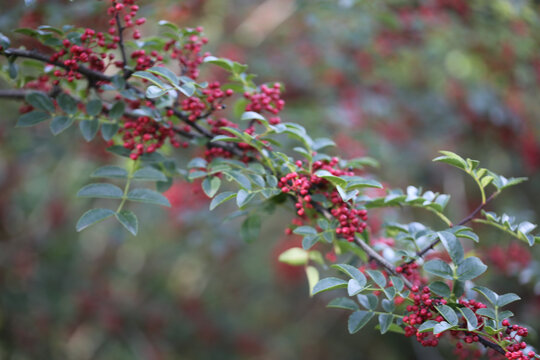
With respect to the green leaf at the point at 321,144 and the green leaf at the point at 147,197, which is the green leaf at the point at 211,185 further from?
the green leaf at the point at 321,144

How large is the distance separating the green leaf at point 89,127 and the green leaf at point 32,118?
107mm

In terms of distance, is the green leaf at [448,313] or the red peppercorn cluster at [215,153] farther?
the red peppercorn cluster at [215,153]

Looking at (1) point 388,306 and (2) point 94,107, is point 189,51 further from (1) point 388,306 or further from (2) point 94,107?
(1) point 388,306

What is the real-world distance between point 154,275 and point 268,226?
1625 mm

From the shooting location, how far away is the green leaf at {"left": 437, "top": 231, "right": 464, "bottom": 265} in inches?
37.9

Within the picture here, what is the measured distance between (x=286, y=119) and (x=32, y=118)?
184cm

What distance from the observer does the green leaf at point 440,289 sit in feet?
3.12

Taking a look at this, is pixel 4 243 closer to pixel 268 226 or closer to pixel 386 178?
pixel 268 226

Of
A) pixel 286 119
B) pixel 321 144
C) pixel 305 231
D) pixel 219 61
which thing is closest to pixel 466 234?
pixel 305 231

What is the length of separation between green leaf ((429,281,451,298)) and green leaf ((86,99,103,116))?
970 mm

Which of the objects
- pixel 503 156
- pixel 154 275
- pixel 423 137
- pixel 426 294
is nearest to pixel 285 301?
pixel 154 275

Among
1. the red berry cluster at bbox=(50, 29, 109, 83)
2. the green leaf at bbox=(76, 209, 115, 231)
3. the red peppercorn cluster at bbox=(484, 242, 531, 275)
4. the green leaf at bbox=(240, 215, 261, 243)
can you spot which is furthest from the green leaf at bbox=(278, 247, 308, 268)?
the red peppercorn cluster at bbox=(484, 242, 531, 275)

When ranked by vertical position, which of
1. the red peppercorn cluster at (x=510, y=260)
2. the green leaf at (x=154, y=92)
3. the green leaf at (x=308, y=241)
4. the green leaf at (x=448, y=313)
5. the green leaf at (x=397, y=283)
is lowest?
the red peppercorn cluster at (x=510, y=260)

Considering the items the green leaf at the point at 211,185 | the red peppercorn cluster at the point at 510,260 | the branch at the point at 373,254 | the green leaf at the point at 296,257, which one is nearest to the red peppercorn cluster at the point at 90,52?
the green leaf at the point at 211,185
